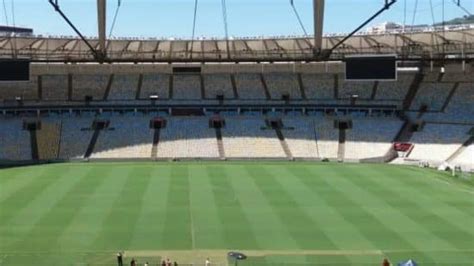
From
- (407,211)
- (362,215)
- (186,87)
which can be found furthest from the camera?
(186,87)

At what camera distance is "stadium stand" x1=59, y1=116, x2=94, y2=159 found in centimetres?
5038

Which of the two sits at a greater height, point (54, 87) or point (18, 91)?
point (54, 87)

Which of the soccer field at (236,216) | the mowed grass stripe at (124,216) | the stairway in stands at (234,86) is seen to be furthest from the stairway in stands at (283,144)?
the mowed grass stripe at (124,216)

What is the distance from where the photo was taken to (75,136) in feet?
172

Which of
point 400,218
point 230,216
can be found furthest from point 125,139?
point 400,218

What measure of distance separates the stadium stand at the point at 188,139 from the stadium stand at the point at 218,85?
11.6ft

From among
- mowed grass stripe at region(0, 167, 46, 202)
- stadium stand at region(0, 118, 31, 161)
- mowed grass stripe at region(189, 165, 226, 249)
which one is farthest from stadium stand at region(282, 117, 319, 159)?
stadium stand at region(0, 118, 31, 161)

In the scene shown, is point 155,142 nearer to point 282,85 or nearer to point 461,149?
point 282,85

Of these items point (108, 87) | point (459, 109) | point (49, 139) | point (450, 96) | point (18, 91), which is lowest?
point (49, 139)

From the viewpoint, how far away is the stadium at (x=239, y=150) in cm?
2548

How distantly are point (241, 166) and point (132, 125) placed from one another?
41.8 ft

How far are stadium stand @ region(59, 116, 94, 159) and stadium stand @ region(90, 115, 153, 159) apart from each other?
1.05 meters

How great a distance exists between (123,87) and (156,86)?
2922 mm

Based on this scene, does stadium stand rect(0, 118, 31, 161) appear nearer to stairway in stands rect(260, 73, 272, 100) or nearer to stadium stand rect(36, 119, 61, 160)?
stadium stand rect(36, 119, 61, 160)
